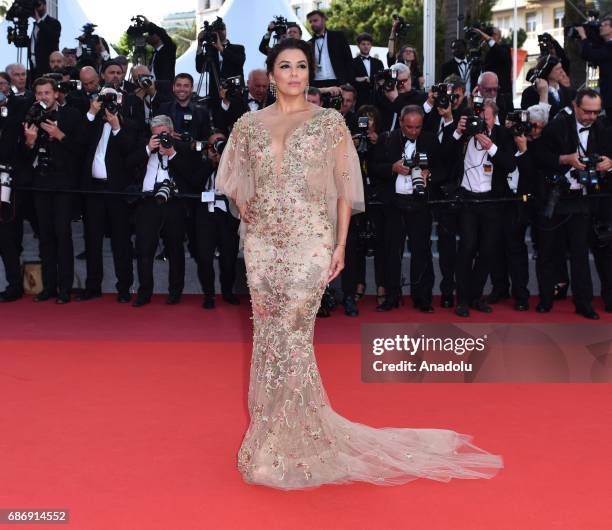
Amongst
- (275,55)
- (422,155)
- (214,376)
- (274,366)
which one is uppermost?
(275,55)

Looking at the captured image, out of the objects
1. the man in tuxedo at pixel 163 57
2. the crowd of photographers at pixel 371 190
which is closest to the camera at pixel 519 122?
the crowd of photographers at pixel 371 190

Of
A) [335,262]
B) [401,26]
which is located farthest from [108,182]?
[335,262]

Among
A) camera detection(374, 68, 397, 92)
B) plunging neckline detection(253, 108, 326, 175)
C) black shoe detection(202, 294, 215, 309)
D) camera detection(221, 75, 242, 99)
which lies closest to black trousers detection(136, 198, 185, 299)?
black shoe detection(202, 294, 215, 309)

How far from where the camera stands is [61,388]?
5918 millimetres

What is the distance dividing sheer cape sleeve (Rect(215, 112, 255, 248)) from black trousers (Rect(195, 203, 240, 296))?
4.26 meters

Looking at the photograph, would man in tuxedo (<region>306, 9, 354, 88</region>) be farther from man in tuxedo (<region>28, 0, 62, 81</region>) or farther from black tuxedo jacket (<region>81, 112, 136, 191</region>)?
man in tuxedo (<region>28, 0, 62, 81</region>)

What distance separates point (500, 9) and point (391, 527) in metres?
60.8

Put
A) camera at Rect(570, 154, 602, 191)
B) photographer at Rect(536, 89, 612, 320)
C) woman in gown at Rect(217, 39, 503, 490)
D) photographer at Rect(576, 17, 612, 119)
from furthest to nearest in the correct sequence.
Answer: photographer at Rect(576, 17, 612, 119)
photographer at Rect(536, 89, 612, 320)
camera at Rect(570, 154, 602, 191)
woman in gown at Rect(217, 39, 503, 490)

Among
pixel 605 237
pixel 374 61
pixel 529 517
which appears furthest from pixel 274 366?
pixel 374 61

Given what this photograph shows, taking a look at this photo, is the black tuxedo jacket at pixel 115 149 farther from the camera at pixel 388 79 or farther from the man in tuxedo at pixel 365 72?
the man in tuxedo at pixel 365 72

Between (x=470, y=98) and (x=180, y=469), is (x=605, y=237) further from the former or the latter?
(x=180, y=469)

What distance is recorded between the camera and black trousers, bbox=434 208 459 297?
8648 millimetres

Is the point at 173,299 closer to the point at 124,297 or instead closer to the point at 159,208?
the point at 124,297

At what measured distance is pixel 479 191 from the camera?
848 cm
